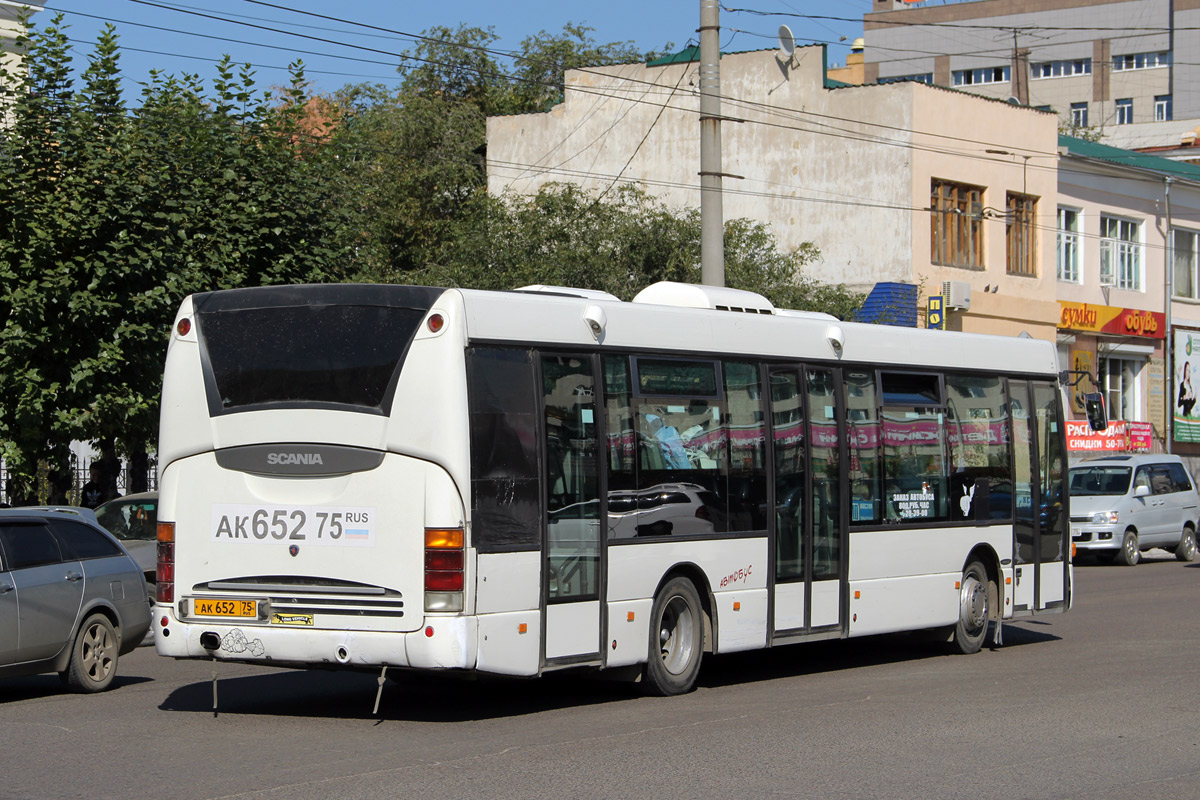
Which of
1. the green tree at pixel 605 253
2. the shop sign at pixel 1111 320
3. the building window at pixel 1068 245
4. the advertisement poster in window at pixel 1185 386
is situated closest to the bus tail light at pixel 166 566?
the green tree at pixel 605 253

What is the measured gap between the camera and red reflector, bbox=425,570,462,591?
9430mm

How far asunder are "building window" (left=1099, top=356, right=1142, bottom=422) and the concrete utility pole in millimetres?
26686

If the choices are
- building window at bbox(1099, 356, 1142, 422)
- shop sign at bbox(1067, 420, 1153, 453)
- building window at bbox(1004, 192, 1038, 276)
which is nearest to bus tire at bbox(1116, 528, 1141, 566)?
shop sign at bbox(1067, 420, 1153, 453)

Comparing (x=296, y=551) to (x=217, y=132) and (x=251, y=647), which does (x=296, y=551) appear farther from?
(x=217, y=132)

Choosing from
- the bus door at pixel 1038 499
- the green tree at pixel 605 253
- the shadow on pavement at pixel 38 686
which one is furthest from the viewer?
the green tree at pixel 605 253

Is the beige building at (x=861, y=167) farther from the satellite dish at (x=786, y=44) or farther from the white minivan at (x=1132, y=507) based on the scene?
the white minivan at (x=1132, y=507)

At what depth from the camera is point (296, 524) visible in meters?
9.82

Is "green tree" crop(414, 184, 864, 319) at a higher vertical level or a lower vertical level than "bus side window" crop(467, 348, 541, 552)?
higher

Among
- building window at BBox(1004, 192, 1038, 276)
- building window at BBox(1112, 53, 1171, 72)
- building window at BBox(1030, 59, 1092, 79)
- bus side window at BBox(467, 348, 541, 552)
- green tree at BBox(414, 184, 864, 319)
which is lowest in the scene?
bus side window at BBox(467, 348, 541, 552)

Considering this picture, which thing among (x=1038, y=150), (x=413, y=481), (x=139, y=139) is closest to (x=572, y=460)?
(x=413, y=481)

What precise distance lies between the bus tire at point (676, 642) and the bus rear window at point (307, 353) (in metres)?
2.89

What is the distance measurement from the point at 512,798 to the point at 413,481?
261 centimetres

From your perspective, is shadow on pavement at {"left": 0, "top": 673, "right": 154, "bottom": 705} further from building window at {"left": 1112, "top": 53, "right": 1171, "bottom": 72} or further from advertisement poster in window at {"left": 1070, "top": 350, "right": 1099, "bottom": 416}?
building window at {"left": 1112, "top": 53, "right": 1171, "bottom": 72}

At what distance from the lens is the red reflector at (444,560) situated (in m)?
9.45
